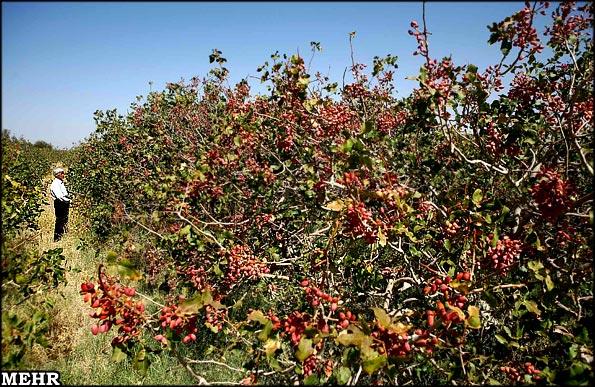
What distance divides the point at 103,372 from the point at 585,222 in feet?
15.5

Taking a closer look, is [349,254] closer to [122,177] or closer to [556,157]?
[556,157]

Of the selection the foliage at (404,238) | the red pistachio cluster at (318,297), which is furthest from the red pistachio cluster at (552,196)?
the red pistachio cluster at (318,297)

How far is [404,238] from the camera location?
3629 mm

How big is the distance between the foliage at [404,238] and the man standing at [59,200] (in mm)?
4704

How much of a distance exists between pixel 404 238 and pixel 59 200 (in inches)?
308

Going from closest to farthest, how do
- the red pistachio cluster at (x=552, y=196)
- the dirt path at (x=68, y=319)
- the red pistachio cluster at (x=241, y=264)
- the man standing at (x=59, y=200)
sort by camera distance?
the red pistachio cluster at (x=552, y=196) → the red pistachio cluster at (x=241, y=264) → the dirt path at (x=68, y=319) → the man standing at (x=59, y=200)

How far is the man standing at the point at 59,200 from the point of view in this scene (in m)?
8.02

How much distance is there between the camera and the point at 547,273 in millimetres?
A: 2570

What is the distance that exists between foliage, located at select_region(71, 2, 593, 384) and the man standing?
15.4 ft

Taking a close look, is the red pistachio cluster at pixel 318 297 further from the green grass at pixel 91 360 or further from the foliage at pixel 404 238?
the green grass at pixel 91 360

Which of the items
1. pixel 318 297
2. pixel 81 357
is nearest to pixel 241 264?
pixel 318 297

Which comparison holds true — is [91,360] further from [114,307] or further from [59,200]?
[59,200]

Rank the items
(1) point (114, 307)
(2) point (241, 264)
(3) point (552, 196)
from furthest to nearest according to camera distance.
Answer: (2) point (241, 264) < (3) point (552, 196) < (1) point (114, 307)

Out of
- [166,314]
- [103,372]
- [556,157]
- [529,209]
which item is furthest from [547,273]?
[103,372]
